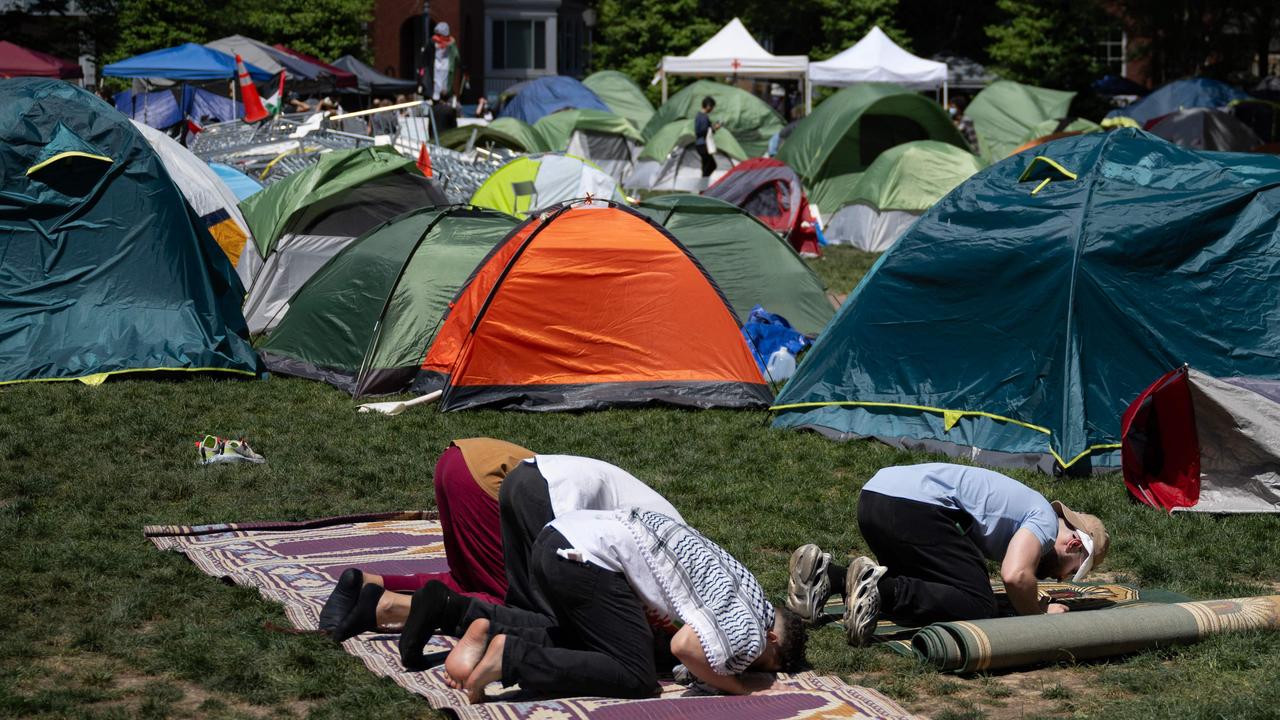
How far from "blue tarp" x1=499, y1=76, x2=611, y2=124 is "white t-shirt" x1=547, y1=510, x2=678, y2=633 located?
28.1 m

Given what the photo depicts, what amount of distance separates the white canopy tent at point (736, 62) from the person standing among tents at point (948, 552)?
26.2 meters

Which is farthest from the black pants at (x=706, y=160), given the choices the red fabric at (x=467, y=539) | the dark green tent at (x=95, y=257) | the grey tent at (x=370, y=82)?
the red fabric at (x=467, y=539)

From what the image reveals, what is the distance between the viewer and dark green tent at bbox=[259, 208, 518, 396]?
10.2 m

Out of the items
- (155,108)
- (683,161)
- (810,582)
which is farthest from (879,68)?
(810,582)

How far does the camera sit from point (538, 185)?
15195 millimetres

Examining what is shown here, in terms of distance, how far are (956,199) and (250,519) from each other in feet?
15.7

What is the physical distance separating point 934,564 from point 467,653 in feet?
6.30

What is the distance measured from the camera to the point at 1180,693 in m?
4.88

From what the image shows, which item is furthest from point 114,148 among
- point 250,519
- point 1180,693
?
point 1180,693

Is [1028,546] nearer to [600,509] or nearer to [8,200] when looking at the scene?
[600,509]

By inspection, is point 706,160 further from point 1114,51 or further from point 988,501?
point 1114,51

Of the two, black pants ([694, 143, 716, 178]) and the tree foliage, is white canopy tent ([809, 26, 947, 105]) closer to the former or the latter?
black pants ([694, 143, 716, 178])

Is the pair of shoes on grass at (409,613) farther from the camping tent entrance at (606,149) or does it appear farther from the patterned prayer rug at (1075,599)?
the camping tent entrance at (606,149)

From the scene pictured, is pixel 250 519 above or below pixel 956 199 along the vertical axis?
below
